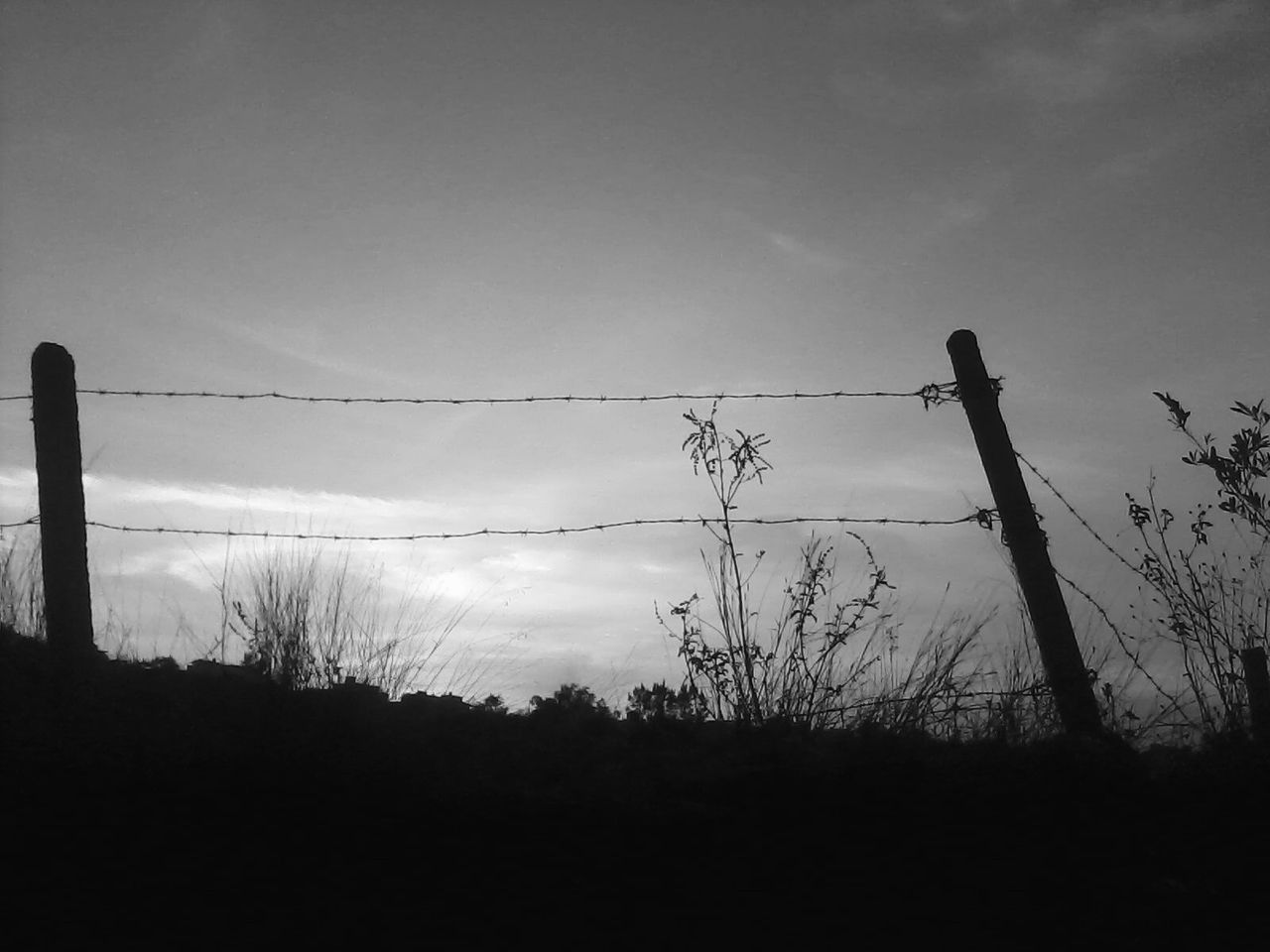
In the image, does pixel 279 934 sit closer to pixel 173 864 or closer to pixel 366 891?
pixel 366 891

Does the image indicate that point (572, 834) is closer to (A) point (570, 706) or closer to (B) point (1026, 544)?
(A) point (570, 706)

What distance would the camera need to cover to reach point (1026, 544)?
4.56 m

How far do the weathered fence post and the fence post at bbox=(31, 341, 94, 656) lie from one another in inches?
194

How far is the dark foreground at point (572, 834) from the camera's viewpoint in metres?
2.44

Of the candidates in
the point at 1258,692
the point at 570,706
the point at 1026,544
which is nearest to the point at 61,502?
the point at 570,706

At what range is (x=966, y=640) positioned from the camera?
4.34 metres

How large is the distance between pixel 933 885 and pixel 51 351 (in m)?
4.26

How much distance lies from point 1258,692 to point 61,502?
5508 millimetres

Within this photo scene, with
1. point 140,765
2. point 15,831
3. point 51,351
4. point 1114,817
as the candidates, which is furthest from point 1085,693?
point 51,351

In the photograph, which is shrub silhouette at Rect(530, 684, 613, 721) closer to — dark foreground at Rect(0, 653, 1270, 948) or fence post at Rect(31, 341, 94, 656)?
dark foreground at Rect(0, 653, 1270, 948)

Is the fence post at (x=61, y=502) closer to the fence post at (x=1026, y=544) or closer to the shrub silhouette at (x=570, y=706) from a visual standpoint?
the shrub silhouette at (x=570, y=706)

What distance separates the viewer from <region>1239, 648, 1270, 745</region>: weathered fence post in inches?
161

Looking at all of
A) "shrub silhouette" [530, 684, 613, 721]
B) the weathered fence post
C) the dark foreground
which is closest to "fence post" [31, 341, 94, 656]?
the dark foreground

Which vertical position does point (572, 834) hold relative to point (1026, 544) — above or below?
below
